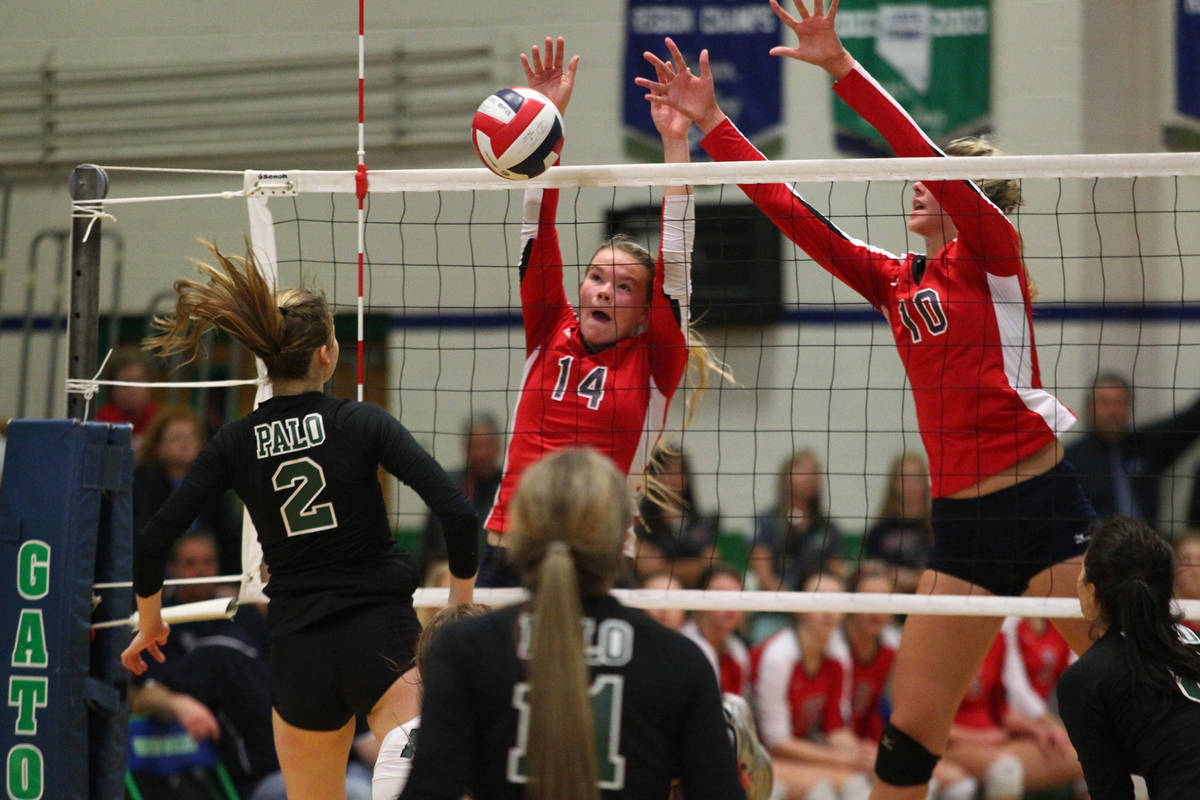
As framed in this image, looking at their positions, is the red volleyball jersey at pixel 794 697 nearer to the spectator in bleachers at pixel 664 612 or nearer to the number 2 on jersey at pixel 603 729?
the spectator in bleachers at pixel 664 612

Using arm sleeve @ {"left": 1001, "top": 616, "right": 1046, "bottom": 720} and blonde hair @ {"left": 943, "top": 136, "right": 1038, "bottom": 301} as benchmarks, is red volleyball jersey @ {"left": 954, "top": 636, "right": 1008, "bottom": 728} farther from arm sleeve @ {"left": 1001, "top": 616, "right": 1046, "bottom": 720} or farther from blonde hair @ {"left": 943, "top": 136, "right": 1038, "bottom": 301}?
blonde hair @ {"left": 943, "top": 136, "right": 1038, "bottom": 301}

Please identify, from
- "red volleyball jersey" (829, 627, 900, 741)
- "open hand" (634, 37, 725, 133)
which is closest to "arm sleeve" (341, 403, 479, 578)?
"open hand" (634, 37, 725, 133)

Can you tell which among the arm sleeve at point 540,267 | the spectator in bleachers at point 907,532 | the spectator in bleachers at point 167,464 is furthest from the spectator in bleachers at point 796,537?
the arm sleeve at point 540,267

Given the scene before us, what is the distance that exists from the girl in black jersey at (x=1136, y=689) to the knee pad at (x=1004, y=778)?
3718mm

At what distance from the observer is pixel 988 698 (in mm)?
6648

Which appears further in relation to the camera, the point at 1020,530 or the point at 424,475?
the point at 1020,530

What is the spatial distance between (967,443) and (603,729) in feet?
7.25

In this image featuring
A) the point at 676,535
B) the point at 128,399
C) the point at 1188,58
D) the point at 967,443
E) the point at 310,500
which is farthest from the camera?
the point at 1188,58

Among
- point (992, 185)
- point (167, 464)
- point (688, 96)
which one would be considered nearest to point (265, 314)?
point (688, 96)

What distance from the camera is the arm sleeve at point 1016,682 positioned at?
661cm

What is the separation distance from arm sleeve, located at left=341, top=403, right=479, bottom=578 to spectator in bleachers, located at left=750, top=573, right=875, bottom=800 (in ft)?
11.2

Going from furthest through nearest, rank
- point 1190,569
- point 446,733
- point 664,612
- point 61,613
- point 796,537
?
point 796,537 → point 664,612 → point 1190,569 → point 61,613 → point 446,733

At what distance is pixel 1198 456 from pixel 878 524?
2.11 m

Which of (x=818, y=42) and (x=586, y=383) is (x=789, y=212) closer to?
(x=818, y=42)
